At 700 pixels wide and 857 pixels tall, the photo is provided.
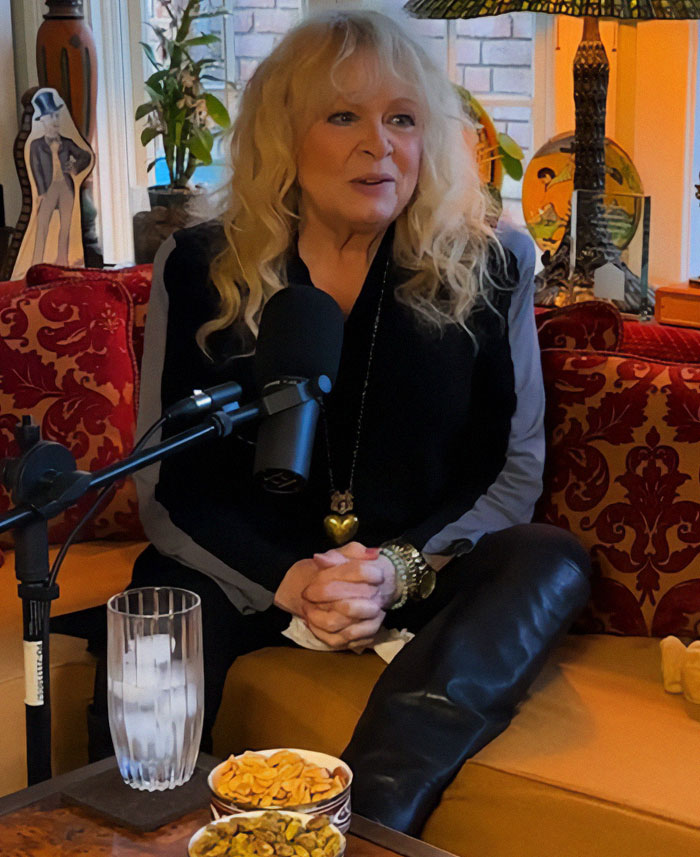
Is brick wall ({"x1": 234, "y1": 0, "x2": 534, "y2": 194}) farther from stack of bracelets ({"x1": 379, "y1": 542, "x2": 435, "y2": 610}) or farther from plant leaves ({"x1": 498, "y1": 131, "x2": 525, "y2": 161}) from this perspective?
stack of bracelets ({"x1": 379, "y1": 542, "x2": 435, "y2": 610})

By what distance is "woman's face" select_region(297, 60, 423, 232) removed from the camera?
1787 millimetres

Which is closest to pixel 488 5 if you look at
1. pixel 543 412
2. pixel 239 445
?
pixel 543 412

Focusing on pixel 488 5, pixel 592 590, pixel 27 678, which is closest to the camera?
pixel 27 678

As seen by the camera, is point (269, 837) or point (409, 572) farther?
point (409, 572)

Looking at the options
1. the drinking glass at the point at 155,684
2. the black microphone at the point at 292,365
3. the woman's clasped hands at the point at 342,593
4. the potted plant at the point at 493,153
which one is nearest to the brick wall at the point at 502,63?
the potted plant at the point at 493,153

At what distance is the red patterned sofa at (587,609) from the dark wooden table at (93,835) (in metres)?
0.31

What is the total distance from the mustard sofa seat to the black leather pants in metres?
0.05

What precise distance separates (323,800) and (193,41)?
220 centimetres

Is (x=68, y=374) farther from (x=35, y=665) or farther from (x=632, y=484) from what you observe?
(x=35, y=665)

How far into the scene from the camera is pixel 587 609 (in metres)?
1.80

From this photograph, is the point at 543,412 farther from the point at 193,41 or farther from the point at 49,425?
the point at 193,41

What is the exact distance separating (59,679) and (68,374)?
53 cm

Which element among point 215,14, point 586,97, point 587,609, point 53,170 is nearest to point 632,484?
point 587,609

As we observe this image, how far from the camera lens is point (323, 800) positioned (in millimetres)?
1080
